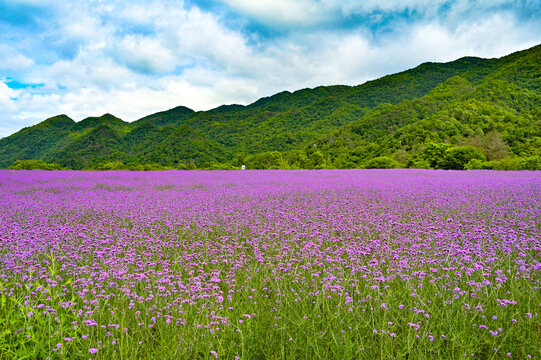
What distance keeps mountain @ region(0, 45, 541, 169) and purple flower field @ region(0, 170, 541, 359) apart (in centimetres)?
2549

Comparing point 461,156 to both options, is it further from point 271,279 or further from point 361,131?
point 271,279

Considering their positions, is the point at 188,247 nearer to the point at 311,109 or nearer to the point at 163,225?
the point at 163,225

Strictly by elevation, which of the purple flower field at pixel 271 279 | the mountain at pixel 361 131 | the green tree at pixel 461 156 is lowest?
the purple flower field at pixel 271 279

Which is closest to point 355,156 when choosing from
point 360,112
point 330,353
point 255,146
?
point 255,146

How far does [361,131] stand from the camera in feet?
196

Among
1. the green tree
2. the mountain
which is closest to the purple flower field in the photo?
the mountain

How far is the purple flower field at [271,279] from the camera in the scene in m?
2.09

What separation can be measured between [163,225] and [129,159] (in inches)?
2423

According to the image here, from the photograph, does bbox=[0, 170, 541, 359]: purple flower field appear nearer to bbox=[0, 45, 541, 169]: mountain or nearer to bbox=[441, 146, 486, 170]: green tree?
bbox=[0, 45, 541, 169]: mountain

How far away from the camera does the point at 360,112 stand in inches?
3356

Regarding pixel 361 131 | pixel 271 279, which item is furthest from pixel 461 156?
pixel 271 279

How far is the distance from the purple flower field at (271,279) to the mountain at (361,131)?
83.6ft

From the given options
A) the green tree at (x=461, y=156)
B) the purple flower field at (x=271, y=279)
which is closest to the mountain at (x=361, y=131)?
the green tree at (x=461, y=156)

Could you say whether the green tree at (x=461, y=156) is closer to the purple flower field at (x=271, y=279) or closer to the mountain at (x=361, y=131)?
the mountain at (x=361, y=131)
